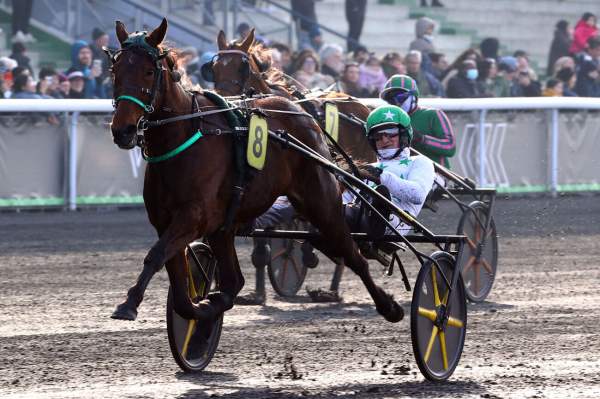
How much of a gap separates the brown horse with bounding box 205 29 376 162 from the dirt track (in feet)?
3.41

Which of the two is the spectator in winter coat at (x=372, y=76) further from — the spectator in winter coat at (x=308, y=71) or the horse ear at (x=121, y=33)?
the horse ear at (x=121, y=33)

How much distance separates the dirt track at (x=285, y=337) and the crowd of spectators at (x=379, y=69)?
252 cm

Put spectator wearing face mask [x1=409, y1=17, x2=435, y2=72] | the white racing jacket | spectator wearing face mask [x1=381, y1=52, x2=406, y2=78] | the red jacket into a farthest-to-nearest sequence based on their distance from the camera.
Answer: the red jacket, spectator wearing face mask [x1=409, y1=17, x2=435, y2=72], spectator wearing face mask [x1=381, y1=52, x2=406, y2=78], the white racing jacket

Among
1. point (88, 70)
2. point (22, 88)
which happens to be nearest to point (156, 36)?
point (22, 88)

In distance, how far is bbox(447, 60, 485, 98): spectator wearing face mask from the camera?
16469 mm

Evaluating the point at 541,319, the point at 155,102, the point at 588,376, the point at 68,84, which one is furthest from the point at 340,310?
the point at 68,84

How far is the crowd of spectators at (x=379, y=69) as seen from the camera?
14.2m

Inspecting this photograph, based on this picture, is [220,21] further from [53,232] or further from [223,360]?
[223,360]

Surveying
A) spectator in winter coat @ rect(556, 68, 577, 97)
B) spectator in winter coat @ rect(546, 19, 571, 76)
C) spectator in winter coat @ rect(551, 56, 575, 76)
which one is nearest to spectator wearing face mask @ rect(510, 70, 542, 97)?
spectator in winter coat @ rect(556, 68, 577, 97)

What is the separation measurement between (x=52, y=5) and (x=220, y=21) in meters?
2.23

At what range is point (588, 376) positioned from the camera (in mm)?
6285

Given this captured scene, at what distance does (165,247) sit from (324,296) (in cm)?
327

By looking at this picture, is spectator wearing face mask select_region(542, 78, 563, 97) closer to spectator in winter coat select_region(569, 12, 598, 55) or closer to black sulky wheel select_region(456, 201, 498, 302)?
spectator in winter coat select_region(569, 12, 598, 55)

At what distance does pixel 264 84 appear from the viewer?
9.08 meters
